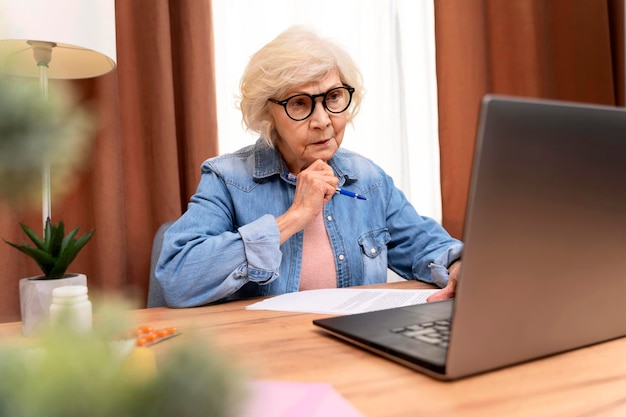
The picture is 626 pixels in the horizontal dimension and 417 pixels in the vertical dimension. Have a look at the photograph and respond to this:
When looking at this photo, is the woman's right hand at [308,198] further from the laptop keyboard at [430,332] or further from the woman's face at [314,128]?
the laptop keyboard at [430,332]

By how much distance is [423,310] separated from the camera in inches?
28.6

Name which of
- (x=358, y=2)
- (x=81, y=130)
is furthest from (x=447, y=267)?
(x=358, y=2)

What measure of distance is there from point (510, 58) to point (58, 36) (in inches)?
83.3

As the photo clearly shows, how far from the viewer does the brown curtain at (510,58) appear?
7.06 feet

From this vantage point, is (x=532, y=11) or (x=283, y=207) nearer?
(x=283, y=207)

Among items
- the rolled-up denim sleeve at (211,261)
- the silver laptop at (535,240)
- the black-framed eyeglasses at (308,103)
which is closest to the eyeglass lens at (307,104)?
the black-framed eyeglasses at (308,103)

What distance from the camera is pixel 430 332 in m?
0.59

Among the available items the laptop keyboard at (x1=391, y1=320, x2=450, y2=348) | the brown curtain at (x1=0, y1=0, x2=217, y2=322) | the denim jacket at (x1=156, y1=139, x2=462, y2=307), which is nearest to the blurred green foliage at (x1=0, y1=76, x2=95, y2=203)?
the laptop keyboard at (x1=391, y1=320, x2=450, y2=348)

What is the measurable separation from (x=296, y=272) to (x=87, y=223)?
0.82 meters

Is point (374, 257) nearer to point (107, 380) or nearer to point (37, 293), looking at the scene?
point (37, 293)

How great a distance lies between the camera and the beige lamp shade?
0.39 feet

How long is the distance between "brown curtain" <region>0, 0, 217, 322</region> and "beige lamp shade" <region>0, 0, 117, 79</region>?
248 mm

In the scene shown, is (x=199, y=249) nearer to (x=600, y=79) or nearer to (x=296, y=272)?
(x=296, y=272)

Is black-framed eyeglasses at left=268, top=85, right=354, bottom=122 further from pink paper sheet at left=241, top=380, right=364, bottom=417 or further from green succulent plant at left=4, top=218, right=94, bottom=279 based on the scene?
pink paper sheet at left=241, top=380, right=364, bottom=417
